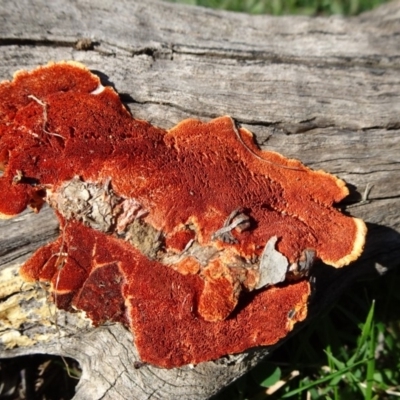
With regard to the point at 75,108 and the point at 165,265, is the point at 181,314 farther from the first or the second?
the point at 75,108

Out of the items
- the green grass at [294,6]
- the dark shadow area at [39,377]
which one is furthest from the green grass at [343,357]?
the green grass at [294,6]

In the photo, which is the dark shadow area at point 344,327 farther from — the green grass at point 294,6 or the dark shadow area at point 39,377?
the green grass at point 294,6

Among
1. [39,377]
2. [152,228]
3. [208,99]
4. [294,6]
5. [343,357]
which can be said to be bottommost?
[39,377]

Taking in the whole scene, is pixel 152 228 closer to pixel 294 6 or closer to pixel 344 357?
pixel 344 357

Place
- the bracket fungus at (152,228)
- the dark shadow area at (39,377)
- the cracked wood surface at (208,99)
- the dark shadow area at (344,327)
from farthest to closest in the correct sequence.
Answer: the dark shadow area at (39,377)
the dark shadow area at (344,327)
the cracked wood surface at (208,99)
the bracket fungus at (152,228)

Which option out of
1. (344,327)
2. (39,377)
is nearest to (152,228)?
(39,377)

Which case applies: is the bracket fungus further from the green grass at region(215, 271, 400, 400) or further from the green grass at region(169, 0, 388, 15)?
the green grass at region(169, 0, 388, 15)
